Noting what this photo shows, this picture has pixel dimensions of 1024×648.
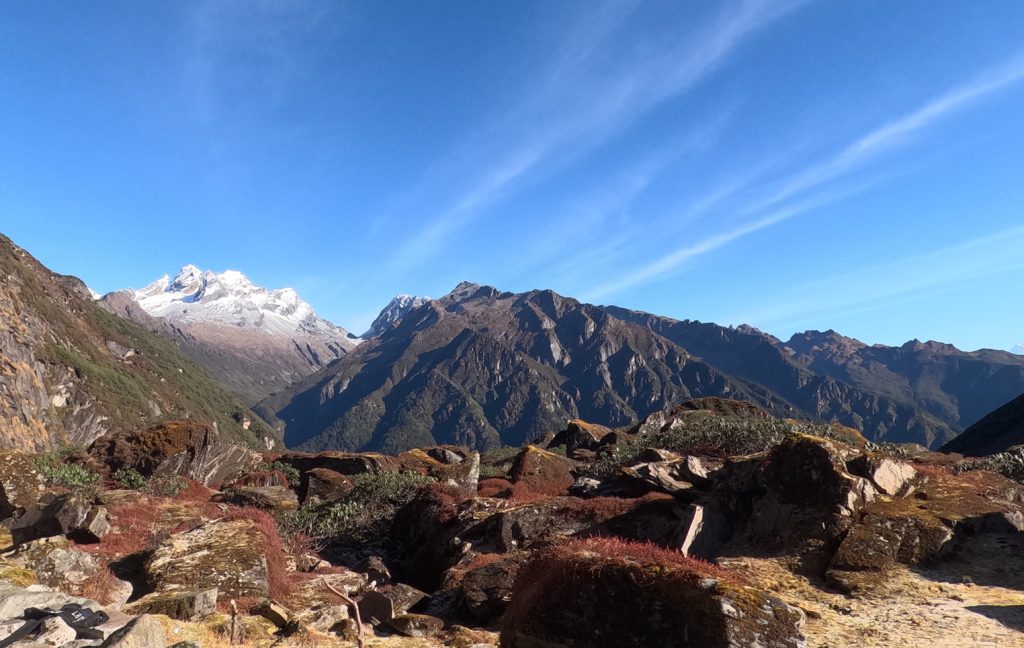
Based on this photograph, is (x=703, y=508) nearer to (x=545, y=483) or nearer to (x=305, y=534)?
(x=545, y=483)

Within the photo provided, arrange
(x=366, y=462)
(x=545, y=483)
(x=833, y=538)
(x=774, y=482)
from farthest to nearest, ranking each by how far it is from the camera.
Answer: (x=366, y=462) → (x=545, y=483) → (x=774, y=482) → (x=833, y=538)

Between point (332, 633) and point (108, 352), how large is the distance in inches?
8795

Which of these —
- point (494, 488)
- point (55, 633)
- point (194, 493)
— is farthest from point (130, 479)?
point (55, 633)

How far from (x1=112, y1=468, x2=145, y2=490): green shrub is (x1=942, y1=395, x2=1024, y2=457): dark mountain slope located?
369 feet

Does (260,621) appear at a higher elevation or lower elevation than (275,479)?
lower

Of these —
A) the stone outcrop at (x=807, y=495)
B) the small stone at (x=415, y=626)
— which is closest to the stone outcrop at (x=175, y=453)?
the small stone at (x=415, y=626)

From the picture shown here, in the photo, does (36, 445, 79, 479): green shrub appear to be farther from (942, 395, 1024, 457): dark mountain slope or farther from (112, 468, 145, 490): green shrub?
(942, 395, 1024, 457): dark mountain slope

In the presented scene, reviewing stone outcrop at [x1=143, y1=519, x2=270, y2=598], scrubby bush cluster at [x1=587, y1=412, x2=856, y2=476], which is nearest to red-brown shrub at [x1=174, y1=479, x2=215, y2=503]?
stone outcrop at [x1=143, y1=519, x2=270, y2=598]

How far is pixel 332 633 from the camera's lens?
52.5ft

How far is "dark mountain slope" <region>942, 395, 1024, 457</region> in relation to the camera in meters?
90.1

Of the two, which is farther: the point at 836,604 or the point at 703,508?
the point at 703,508

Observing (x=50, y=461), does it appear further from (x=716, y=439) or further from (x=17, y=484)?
(x=716, y=439)

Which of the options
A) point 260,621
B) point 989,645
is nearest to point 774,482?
point 989,645

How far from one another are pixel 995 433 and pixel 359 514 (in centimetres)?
11776
